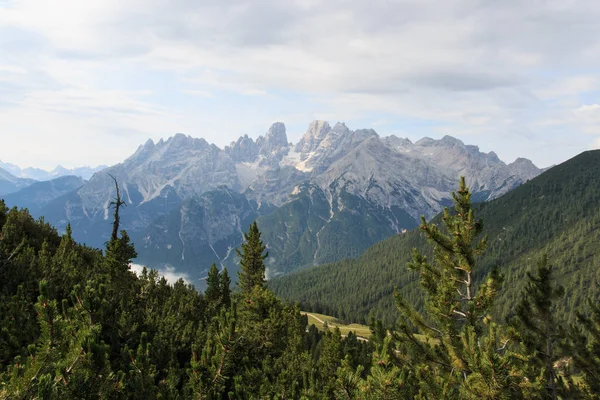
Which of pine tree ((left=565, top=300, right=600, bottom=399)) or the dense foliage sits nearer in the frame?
the dense foliage

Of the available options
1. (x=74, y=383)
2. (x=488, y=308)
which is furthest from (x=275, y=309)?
(x=74, y=383)

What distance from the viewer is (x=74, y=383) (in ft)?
28.7

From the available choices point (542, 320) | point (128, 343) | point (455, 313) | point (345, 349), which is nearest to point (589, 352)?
point (542, 320)

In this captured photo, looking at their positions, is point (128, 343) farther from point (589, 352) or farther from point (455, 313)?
point (589, 352)

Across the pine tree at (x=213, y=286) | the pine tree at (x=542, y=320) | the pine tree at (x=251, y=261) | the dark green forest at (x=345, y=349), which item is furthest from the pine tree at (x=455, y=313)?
the pine tree at (x=251, y=261)

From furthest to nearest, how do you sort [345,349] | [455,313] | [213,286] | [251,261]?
[251,261]
[213,286]
[345,349]
[455,313]

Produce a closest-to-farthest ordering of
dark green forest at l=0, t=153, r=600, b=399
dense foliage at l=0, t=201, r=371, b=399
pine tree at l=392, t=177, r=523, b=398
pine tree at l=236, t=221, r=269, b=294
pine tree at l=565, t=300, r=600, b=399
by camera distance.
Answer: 1. dense foliage at l=0, t=201, r=371, b=399
2. dark green forest at l=0, t=153, r=600, b=399
3. pine tree at l=392, t=177, r=523, b=398
4. pine tree at l=565, t=300, r=600, b=399
5. pine tree at l=236, t=221, r=269, b=294

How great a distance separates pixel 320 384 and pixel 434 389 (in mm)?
9620

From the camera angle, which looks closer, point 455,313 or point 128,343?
point 455,313

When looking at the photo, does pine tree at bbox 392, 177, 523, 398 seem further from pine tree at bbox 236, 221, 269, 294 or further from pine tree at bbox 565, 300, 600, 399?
pine tree at bbox 236, 221, 269, 294

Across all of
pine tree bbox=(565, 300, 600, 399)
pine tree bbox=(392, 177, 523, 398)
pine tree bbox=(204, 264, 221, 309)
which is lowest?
pine tree bbox=(204, 264, 221, 309)

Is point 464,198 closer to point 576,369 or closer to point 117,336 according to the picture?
point 576,369

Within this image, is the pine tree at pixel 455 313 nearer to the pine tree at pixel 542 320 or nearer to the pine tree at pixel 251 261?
the pine tree at pixel 542 320

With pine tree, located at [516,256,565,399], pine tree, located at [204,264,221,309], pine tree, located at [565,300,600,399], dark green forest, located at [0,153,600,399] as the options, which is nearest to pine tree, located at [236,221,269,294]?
pine tree, located at [204,264,221,309]
